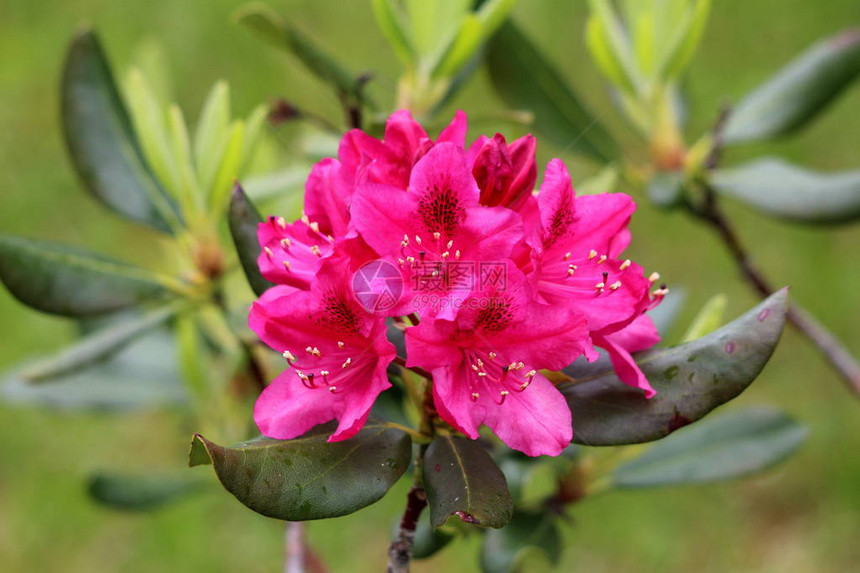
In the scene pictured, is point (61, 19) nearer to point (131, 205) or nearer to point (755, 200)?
point (131, 205)

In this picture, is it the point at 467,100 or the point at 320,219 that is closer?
the point at 320,219

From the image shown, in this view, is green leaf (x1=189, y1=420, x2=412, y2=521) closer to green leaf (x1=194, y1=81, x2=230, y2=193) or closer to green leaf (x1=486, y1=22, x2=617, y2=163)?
green leaf (x1=194, y1=81, x2=230, y2=193)

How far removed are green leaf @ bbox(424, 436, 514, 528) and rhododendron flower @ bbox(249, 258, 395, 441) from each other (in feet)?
0.32

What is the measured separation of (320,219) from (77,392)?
1045mm

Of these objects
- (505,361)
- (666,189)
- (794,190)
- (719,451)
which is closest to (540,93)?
(666,189)

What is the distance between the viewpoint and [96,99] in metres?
1.47

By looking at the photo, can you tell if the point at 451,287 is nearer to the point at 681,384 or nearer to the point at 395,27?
the point at 681,384

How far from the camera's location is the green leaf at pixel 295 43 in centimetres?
127

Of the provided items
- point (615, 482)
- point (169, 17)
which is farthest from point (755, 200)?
point (169, 17)

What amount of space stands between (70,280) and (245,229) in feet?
1.20

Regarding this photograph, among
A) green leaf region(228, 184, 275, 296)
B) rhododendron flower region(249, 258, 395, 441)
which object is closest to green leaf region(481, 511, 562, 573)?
rhododendron flower region(249, 258, 395, 441)

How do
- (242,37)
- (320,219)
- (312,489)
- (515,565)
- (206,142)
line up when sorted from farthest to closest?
(242,37), (206,142), (515,565), (320,219), (312,489)

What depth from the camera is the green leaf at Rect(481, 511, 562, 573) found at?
1297 millimetres

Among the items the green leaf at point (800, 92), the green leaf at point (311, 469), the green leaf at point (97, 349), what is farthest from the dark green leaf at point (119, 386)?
the green leaf at point (800, 92)
